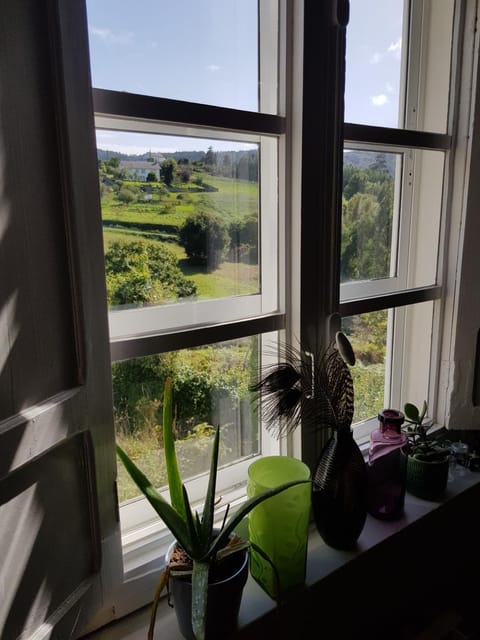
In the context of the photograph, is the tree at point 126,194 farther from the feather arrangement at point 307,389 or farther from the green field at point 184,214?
the feather arrangement at point 307,389

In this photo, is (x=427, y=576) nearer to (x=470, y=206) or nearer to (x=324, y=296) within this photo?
(x=324, y=296)

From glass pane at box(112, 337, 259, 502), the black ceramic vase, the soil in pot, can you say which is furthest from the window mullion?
the soil in pot

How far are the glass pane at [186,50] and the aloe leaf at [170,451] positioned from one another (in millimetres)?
532

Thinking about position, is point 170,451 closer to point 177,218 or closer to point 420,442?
point 177,218

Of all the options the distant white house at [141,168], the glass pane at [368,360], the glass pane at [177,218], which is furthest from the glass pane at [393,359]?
the distant white house at [141,168]

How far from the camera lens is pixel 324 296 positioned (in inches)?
41.9

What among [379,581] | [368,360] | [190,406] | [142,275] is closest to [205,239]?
[142,275]

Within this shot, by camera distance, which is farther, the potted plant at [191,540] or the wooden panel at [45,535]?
the potted plant at [191,540]

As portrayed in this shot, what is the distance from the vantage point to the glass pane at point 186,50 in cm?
80

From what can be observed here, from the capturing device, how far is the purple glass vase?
1.12 meters

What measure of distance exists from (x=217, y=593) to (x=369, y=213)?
39.4 inches

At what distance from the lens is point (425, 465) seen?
1216mm

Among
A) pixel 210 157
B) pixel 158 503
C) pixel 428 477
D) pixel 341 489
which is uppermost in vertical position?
pixel 210 157

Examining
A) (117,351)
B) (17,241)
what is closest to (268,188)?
(117,351)
